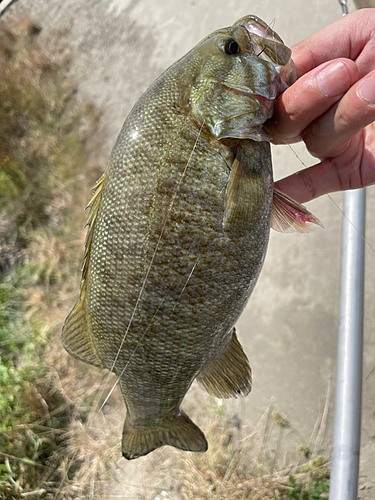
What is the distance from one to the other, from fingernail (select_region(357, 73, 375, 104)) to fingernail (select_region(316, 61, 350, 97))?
5 cm

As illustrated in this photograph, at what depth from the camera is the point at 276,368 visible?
262 centimetres

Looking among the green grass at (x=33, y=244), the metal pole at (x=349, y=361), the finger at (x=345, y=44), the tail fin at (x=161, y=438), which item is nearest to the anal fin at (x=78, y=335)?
the tail fin at (x=161, y=438)

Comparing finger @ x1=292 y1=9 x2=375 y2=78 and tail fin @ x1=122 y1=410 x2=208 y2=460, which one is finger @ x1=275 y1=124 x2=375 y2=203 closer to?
finger @ x1=292 y1=9 x2=375 y2=78

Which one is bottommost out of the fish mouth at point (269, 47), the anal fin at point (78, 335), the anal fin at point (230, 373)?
the anal fin at point (78, 335)

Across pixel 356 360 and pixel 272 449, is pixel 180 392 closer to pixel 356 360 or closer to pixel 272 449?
pixel 356 360

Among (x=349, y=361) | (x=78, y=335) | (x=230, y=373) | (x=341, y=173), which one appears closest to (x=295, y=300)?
(x=349, y=361)

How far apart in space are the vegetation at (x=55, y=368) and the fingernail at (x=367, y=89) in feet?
7.26

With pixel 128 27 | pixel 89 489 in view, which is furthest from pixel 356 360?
pixel 128 27

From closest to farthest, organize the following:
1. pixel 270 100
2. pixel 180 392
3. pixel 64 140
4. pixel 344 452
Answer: pixel 270 100, pixel 180 392, pixel 344 452, pixel 64 140

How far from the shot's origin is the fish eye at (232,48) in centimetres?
112

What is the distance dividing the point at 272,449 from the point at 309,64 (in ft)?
7.79

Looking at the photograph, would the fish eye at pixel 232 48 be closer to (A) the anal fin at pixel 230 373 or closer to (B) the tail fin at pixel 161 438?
(A) the anal fin at pixel 230 373

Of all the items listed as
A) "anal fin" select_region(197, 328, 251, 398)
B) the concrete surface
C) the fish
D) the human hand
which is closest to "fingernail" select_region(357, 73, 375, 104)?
the human hand

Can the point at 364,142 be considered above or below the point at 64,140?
below
